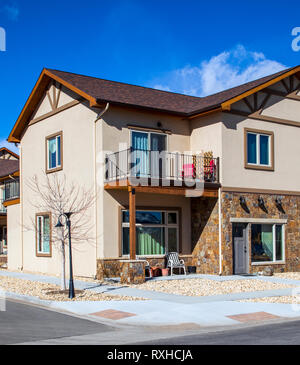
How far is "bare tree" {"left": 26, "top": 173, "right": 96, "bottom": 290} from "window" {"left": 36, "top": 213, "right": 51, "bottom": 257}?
0.90 ft

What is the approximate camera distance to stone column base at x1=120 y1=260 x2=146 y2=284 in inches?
681

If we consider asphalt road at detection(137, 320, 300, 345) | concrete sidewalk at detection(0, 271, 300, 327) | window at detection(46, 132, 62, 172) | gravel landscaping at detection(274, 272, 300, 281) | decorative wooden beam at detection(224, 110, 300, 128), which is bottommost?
gravel landscaping at detection(274, 272, 300, 281)

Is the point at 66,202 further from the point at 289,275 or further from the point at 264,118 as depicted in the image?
the point at 289,275

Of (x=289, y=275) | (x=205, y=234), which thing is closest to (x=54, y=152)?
(x=205, y=234)

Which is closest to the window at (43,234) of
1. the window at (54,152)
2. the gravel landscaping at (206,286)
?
the window at (54,152)

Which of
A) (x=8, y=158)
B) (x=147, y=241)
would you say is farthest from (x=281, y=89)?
(x=8, y=158)

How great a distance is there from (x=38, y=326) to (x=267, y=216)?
13089mm

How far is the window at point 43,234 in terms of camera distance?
73.9 ft

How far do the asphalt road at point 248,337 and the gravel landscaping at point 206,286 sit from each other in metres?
4.71

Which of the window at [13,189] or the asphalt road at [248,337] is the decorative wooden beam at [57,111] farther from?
the asphalt road at [248,337]

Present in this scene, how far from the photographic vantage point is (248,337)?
9359mm

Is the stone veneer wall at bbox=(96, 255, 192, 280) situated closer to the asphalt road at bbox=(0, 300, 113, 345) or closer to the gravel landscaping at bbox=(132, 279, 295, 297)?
the gravel landscaping at bbox=(132, 279, 295, 297)

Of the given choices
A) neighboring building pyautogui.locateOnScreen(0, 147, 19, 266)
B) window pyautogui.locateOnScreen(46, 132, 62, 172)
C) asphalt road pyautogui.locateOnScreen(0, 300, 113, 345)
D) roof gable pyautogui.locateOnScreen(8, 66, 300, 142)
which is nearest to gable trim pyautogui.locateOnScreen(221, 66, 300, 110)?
roof gable pyautogui.locateOnScreen(8, 66, 300, 142)

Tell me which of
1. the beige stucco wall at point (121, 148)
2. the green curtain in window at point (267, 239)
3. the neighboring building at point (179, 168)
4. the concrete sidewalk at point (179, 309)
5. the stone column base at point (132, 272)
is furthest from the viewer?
the green curtain in window at point (267, 239)
